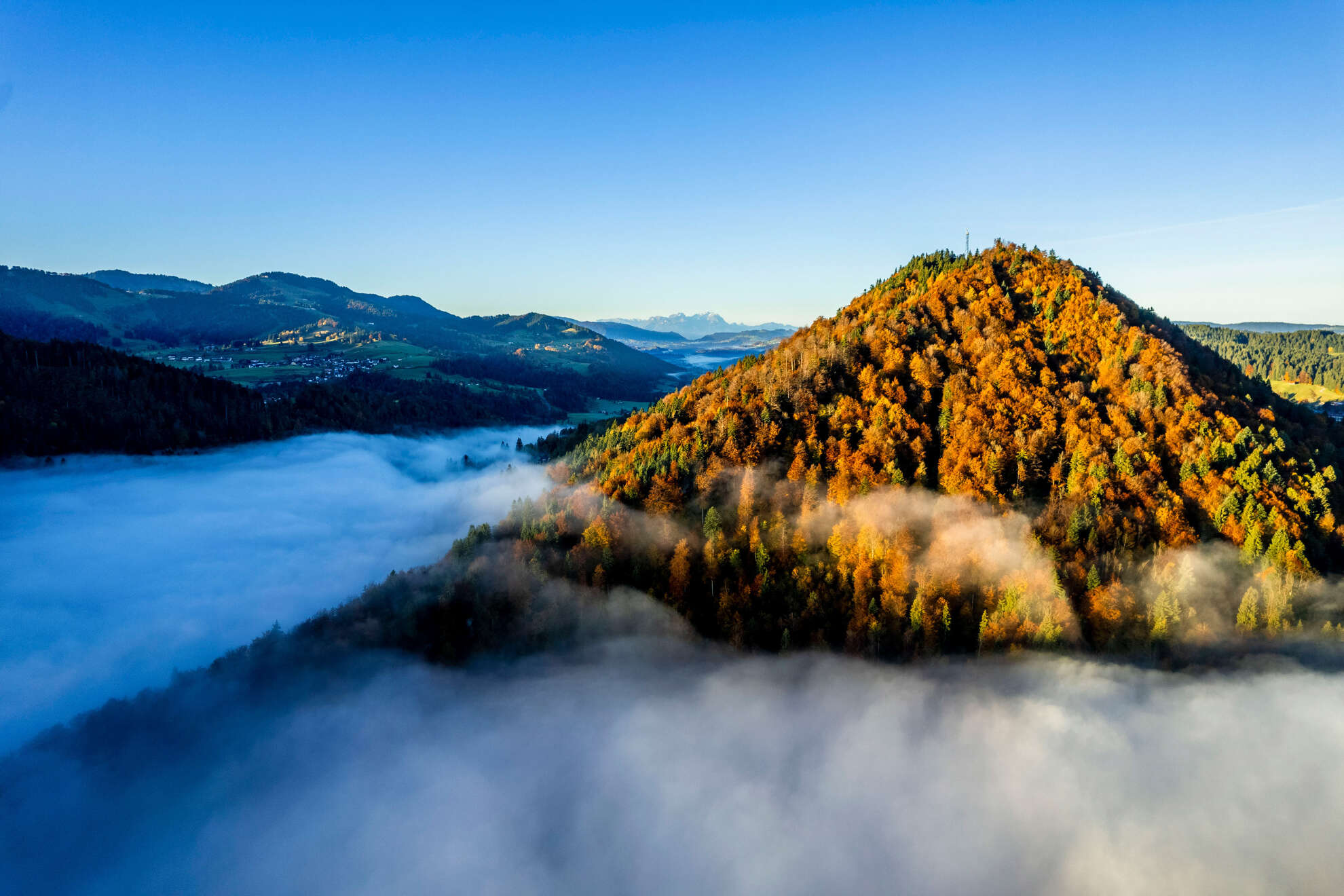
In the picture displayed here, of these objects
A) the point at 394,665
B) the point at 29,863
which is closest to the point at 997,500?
the point at 394,665

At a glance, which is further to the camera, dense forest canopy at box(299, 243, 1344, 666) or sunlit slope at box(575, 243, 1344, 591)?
sunlit slope at box(575, 243, 1344, 591)

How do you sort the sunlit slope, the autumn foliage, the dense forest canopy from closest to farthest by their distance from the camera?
1. the dense forest canopy
2. the autumn foliage
3. the sunlit slope

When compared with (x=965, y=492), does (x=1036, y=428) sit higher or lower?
higher

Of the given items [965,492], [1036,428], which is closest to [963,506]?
[965,492]

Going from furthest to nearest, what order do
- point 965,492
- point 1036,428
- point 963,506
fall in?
point 1036,428 < point 965,492 < point 963,506

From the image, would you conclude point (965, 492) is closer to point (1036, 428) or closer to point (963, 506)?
point (963, 506)

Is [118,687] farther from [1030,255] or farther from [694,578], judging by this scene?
[1030,255]

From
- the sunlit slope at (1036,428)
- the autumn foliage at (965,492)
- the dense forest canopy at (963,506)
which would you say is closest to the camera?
the dense forest canopy at (963,506)

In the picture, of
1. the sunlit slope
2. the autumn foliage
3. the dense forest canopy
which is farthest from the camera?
the sunlit slope
